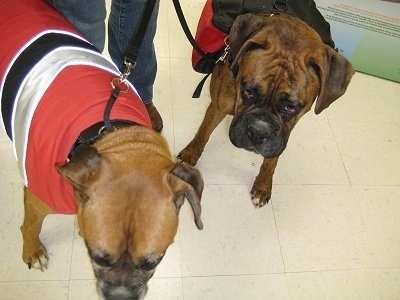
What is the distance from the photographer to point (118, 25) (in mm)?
2123

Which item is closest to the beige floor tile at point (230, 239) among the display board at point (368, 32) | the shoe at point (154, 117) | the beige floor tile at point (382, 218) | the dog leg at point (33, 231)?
the shoe at point (154, 117)

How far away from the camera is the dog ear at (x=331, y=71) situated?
1.86 m

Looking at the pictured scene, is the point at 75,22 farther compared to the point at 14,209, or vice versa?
the point at 14,209

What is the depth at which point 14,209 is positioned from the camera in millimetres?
2297

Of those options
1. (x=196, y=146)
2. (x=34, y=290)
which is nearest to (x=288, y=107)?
(x=196, y=146)

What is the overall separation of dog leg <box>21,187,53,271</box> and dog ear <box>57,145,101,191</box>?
447 millimetres

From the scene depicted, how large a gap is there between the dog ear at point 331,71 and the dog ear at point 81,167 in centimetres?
108

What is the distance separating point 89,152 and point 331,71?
1.17 metres

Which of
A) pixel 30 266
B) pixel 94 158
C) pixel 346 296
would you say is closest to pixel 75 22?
pixel 94 158

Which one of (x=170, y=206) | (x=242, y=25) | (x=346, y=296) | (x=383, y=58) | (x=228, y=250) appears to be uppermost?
(x=242, y=25)

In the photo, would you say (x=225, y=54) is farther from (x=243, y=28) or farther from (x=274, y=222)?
(x=274, y=222)

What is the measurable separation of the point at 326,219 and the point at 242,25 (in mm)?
1364

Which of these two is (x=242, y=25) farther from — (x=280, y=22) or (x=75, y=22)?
(x=75, y=22)

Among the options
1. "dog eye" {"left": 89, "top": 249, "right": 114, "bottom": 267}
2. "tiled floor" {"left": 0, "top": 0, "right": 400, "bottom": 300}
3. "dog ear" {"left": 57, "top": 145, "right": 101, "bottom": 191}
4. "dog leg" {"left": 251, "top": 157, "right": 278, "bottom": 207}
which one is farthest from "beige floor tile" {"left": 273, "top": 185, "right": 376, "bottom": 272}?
"dog ear" {"left": 57, "top": 145, "right": 101, "bottom": 191}
